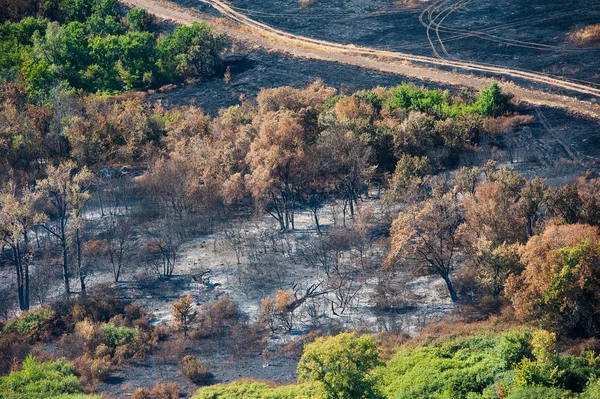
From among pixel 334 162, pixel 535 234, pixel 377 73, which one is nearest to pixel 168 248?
pixel 334 162

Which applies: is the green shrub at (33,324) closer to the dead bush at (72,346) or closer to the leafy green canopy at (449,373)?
the dead bush at (72,346)

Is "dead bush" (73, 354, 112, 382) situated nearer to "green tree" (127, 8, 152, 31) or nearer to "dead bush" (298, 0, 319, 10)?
"green tree" (127, 8, 152, 31)

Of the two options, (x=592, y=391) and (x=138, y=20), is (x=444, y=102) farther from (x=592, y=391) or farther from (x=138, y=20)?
(x=138, y=20)

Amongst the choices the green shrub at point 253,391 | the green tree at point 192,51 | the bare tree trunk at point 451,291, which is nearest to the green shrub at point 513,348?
the bare tree trunk at point 451,291

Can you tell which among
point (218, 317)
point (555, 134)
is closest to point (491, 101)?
point (555, 134)

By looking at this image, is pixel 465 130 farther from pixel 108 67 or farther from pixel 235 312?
pixel 108 67
